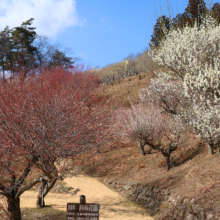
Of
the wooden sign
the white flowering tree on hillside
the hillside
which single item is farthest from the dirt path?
the white flowering tree on hillside

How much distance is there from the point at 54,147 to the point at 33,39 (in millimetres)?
34909

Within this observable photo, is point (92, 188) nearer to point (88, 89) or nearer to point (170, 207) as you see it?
point (170, 207)

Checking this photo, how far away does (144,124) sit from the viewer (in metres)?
16.4

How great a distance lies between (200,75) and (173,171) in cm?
681

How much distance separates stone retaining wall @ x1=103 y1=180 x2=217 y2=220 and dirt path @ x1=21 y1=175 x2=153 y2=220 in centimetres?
55

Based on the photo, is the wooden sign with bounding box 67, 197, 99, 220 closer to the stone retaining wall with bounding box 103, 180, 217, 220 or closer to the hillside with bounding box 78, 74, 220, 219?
the stone retaining wall with bounding box 103, 180, 217, 220

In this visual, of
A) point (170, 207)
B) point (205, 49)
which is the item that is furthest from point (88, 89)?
point (170, 207)

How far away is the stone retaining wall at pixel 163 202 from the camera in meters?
9.55

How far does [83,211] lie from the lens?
7.84 metres

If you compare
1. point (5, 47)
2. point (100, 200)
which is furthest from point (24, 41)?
point (100, 200)

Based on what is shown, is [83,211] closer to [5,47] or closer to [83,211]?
[83,211]

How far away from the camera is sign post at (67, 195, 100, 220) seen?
306 inches

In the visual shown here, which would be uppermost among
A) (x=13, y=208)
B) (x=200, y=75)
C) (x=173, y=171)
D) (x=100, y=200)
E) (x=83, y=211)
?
(x=200, y=75)

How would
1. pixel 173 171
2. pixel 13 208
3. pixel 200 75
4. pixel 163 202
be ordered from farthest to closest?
1. pixel 173 171
2. pixel 163 202
3. pixel 200 75
4. pixel 13 208
